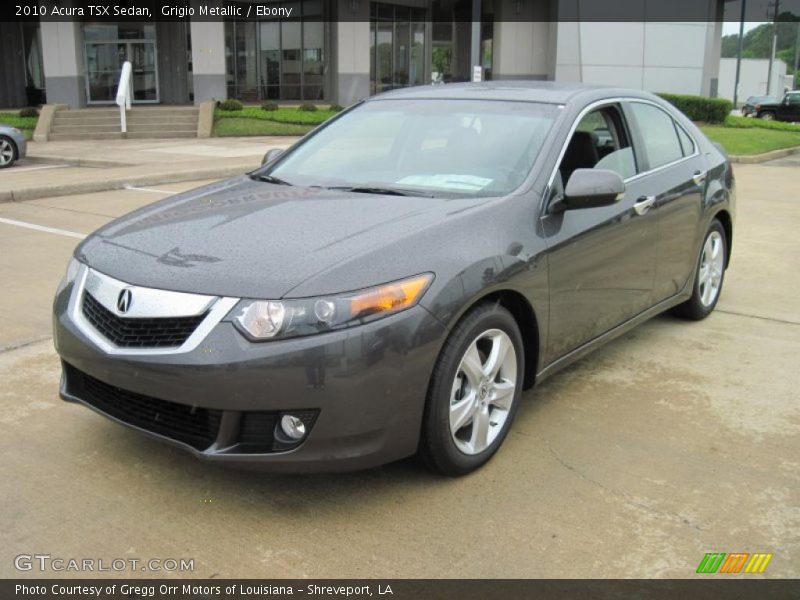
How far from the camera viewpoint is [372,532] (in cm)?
311

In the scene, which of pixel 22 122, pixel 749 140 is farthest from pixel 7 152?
pixel 749 140

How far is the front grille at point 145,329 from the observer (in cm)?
305

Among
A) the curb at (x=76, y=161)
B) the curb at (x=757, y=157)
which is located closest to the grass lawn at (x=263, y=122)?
the curb at (x=76, y=161)

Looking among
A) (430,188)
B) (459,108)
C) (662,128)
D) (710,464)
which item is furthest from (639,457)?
(662,128)

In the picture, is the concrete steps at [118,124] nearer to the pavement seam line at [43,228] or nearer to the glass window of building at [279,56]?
the glass window of building at [279,56]

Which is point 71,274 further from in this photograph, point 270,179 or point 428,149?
point 428,149

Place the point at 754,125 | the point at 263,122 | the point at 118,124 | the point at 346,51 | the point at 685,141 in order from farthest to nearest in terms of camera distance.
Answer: the point at 346,51, the point at 754,125, the point at 263,122, the point at 118,124, the point at 685,141

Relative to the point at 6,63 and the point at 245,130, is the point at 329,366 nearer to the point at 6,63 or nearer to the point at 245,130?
the point at 245,130

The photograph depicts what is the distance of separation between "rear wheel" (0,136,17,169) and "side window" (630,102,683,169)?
1361 centimetres

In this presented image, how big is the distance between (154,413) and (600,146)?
9.13 ft

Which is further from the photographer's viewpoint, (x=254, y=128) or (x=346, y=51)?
(x=346, y=51)

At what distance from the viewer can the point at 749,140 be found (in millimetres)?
19703

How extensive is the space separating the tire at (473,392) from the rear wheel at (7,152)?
14.4m

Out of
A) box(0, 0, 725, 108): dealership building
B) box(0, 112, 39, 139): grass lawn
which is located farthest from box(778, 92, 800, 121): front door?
box(0, 112, 39, 139): grass lawn
